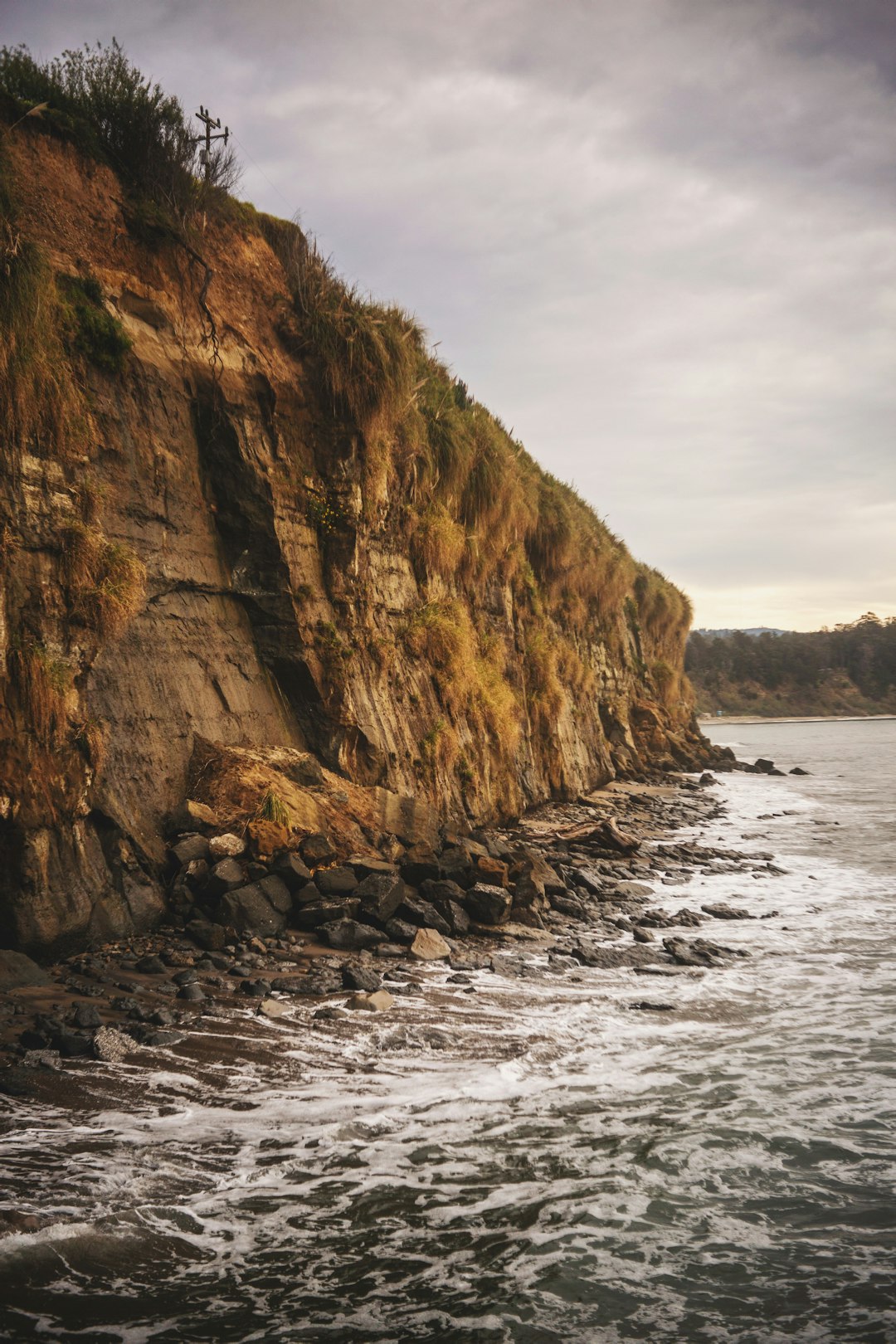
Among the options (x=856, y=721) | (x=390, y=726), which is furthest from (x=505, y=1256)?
(x=856, y=721)

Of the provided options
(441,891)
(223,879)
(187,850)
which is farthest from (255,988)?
(441,891)

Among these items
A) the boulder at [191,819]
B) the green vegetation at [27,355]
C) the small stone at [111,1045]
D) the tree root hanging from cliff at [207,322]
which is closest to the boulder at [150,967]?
the small stone at [111,1045]

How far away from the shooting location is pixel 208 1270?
3.44 metres

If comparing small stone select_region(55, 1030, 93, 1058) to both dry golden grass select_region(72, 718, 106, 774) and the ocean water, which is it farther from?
dry golden grass select_region(72, 718, 106, 774)

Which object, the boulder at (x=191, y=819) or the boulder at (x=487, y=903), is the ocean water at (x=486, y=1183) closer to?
the boulder at (x=487, y=903)

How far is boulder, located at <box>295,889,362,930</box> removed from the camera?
8125 millimetres

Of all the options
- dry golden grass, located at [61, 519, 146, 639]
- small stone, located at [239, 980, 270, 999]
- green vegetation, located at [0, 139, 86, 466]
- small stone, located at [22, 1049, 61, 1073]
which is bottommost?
small stone, located at [239, 980, 270, 999]

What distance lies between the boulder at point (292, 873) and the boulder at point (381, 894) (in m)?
0.55

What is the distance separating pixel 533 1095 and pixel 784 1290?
6.45 feet

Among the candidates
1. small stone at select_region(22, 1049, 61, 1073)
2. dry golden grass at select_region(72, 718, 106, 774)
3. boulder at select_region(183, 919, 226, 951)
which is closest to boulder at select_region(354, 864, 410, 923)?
boulder at select_region(183, 919, 226, 951)

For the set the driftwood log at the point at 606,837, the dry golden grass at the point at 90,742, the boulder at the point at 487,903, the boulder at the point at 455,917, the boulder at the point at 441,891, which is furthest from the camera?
the driftwood log at the point at 606,837

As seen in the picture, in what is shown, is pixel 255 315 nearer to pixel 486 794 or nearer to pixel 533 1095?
pixel 486 794

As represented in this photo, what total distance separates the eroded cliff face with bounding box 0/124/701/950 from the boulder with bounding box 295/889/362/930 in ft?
4.40

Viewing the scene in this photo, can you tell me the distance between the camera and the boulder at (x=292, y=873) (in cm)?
844
